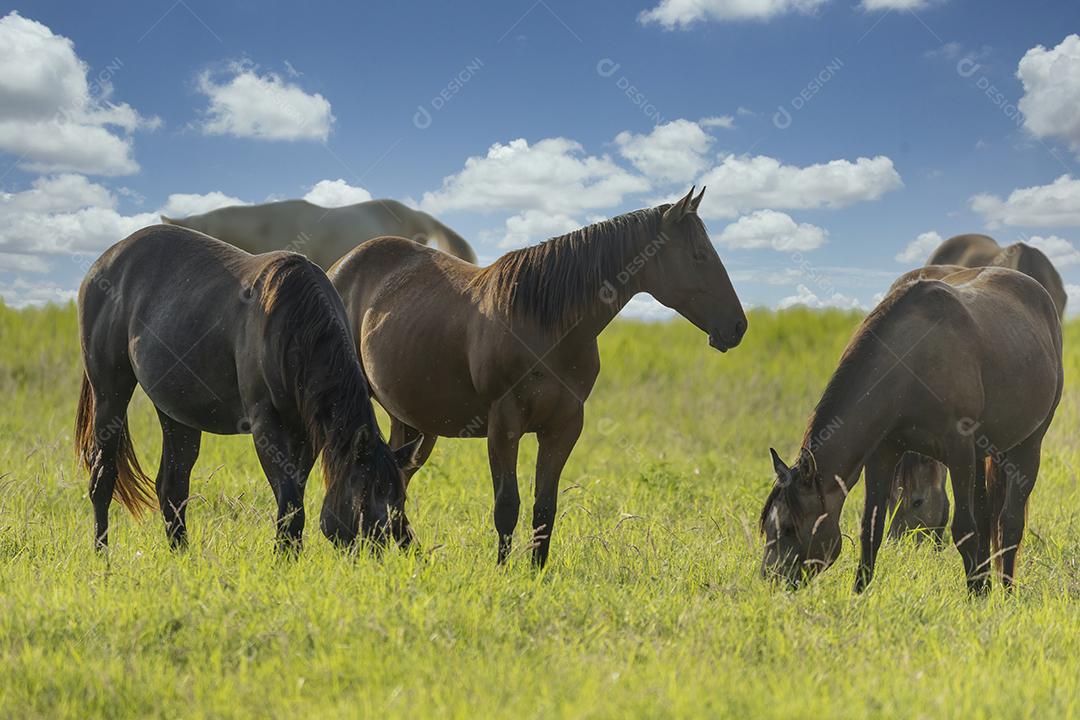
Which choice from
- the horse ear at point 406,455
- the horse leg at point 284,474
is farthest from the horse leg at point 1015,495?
the horse leg at point 284,474

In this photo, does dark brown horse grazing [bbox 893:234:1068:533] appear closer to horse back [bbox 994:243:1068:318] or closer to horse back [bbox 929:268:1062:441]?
horse back [bbox 994:243:1068:318]

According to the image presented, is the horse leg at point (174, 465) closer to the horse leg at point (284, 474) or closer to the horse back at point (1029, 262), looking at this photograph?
the horse leg at point (284, 474)

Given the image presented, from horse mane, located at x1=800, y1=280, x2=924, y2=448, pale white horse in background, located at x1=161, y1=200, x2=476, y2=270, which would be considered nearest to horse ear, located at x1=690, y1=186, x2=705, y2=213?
horse mane, located at x1=800, y1=280, x2=924, y2=448

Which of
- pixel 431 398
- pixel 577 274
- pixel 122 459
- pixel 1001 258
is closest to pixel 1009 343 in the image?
pixel 577 274

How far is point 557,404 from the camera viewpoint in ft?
16.8

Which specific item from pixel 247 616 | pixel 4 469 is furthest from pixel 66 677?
pixel 4 469

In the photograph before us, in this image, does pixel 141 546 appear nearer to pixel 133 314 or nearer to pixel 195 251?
pixel 133 314

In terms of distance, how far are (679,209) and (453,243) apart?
9030 millimetres

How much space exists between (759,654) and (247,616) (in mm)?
2104

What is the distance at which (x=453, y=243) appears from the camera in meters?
13.7

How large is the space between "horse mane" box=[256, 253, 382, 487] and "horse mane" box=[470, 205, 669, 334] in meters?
1.04

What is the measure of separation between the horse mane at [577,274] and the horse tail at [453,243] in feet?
28.4

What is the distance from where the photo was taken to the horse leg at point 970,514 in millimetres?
4996

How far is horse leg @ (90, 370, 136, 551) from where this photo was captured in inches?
231
